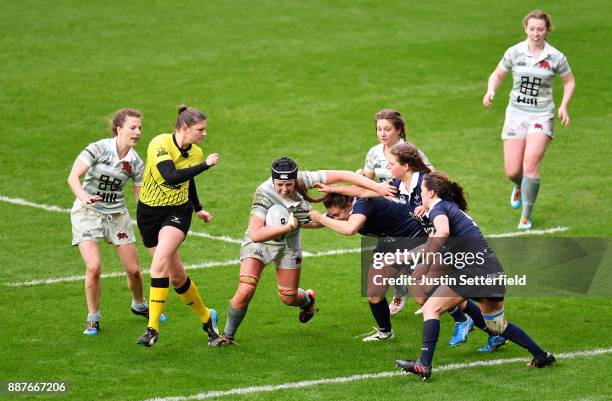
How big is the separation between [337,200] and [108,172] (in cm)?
248

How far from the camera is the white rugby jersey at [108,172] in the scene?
40.0 feet

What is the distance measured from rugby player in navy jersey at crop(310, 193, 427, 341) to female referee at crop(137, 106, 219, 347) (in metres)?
1.33

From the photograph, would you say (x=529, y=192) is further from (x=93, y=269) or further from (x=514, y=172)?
(x=93, y=269)

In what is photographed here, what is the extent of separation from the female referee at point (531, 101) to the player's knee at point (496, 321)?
18.3ft

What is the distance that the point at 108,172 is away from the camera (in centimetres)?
1228

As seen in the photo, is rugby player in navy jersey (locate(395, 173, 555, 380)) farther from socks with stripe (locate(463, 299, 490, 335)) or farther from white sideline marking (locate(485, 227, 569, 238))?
white sideline marking (locate(485, 227, 569, 238))

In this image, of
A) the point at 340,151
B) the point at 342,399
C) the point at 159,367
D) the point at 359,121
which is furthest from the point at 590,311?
the point at 359,121

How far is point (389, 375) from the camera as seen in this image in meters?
10.7

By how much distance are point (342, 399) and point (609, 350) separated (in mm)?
2956

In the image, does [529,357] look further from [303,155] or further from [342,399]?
[303,155]

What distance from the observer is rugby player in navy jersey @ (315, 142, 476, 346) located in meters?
11.3

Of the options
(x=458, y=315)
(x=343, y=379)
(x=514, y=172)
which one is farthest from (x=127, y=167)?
(x=514, y=172)

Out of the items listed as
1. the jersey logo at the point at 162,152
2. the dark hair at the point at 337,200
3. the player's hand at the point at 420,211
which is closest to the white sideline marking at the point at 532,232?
the dark hair at the point at 337,200

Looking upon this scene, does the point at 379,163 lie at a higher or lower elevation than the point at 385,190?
lower
